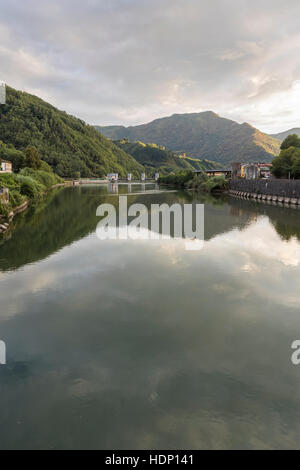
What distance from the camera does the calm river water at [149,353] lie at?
4.72m

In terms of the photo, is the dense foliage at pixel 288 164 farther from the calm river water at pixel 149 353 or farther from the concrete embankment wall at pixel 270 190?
the calm river water at pixel 149 353

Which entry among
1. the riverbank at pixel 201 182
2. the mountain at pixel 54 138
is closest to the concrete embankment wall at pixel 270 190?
the riverbank at pixel 201 182

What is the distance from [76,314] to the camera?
875cm

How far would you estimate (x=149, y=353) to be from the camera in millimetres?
6688

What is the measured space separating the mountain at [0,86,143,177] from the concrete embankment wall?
3700 inches

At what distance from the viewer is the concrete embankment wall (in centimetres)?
4003

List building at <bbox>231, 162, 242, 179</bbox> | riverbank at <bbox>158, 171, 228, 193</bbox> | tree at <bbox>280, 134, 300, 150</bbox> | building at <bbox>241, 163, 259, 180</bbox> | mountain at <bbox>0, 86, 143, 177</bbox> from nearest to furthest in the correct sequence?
tree at <bbox>280, 134, 300, 150</bbox>
riverbank at <bbox>158, 171, 228, 193</bbox>
building at <bbox>241, 163, 259, 180</bbox>
building at <bbox>231, 162, 242, 179</bbox>
mountain at <bbox>0, 86, 143, 177</bbox>

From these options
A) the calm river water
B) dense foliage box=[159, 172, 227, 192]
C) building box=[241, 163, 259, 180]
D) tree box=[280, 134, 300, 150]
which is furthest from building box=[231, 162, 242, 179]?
the calm river water

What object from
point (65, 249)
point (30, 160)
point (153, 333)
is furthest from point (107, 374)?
point (30, 160)

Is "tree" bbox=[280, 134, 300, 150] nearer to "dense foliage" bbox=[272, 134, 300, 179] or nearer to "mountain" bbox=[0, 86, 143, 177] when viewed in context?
"dense foliage" bbox=[272, 134, 300, 179]

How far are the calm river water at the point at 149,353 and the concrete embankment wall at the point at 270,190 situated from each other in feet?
97.2

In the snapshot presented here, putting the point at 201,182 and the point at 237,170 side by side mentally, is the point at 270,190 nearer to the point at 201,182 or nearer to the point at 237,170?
the point at 201,182

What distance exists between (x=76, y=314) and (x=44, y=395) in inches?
132

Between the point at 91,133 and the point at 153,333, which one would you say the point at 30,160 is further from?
the point at 91,133
